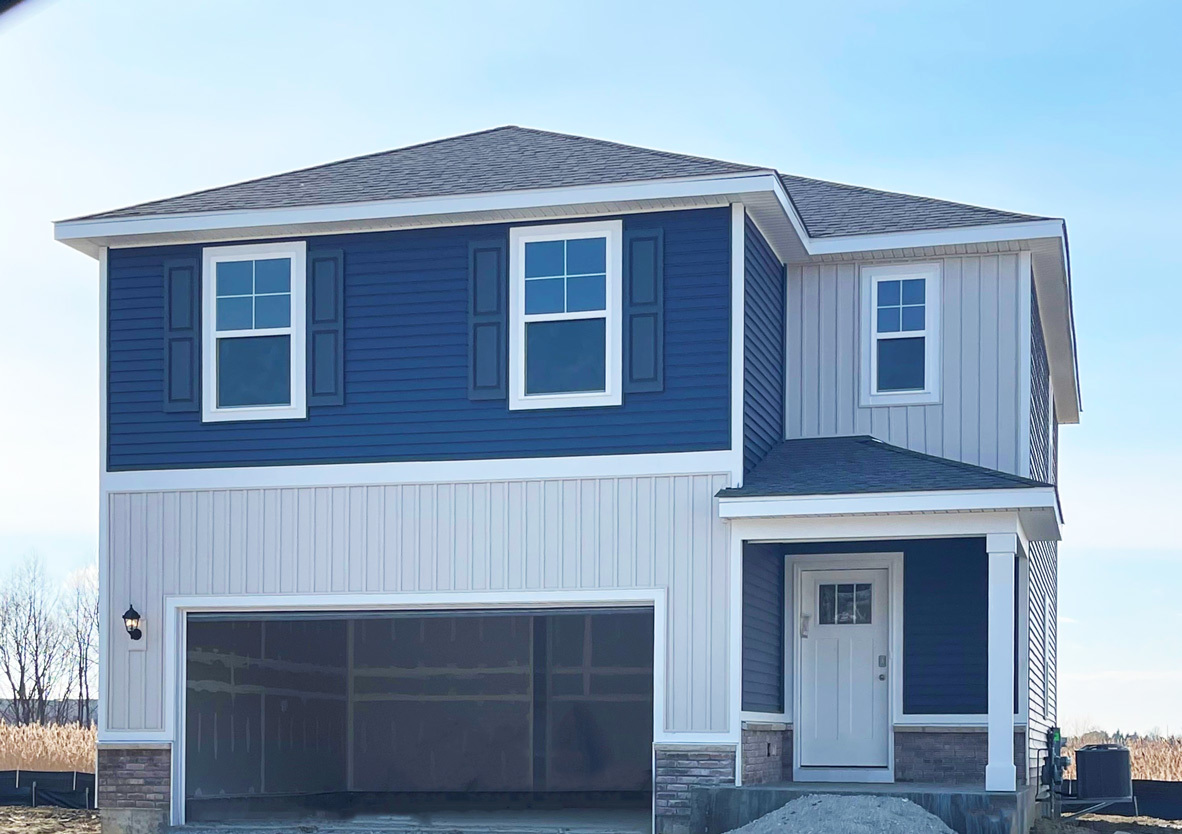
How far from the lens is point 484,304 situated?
13469mm

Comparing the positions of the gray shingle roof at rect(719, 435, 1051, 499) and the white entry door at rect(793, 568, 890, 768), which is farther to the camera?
the white entry door at rect(793, 568, 890, 768)

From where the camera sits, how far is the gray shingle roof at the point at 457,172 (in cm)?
1335

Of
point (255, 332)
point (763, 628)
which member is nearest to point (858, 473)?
point (763, 628)

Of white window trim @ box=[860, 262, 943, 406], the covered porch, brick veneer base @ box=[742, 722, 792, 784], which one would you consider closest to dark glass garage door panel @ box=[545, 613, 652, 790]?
the covered porch

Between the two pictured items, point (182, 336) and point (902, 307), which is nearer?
point (182, 336)

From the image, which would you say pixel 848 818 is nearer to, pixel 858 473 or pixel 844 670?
pixel 858 473

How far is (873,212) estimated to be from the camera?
15.3m

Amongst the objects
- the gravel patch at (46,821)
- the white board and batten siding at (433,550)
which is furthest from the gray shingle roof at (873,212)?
the gravel patch at (46,821)

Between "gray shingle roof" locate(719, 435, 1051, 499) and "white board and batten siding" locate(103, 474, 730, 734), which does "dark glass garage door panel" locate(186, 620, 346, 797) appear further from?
"gray shingle roof" locate(719, 435, 1051, 499)

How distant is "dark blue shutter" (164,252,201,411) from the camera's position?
14070mm

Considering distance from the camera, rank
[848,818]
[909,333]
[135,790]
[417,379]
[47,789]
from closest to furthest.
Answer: [848,818] → [417,379] → [135,790] → [909,333] → [47,789]

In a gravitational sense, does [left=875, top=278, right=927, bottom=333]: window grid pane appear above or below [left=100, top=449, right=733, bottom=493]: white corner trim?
above

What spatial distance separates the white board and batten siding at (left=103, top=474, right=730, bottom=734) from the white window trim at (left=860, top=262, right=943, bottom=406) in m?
2.60

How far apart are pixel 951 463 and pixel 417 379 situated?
4.58m
